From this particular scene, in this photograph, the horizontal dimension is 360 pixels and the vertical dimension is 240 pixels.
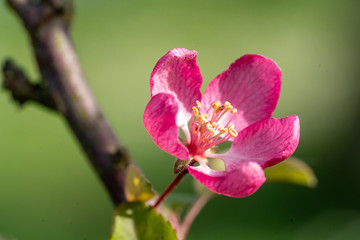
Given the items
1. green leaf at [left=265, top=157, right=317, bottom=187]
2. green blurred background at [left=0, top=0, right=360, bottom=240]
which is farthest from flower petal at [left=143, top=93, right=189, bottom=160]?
green blurred background at [left=0, top=0, right=360, bottom=240]

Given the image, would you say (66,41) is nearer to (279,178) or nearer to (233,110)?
(233,110)

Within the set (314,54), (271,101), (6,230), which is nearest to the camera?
(271,101)

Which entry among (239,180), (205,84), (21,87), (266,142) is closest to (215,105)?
(266,142)

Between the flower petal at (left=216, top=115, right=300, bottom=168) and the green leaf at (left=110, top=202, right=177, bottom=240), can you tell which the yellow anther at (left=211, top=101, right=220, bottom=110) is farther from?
the green leaf at (left=110, top=202, right=177, bottom=240)

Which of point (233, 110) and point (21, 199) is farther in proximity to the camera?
point (21, 199)

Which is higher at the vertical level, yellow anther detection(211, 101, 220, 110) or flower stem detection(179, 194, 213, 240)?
yellow anther detection(211, 101, 220, 110)

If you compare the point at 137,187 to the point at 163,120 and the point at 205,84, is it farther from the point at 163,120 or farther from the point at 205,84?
the point at 205,84

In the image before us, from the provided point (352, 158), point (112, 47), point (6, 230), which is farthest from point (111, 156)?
Result: point (112, 47)
